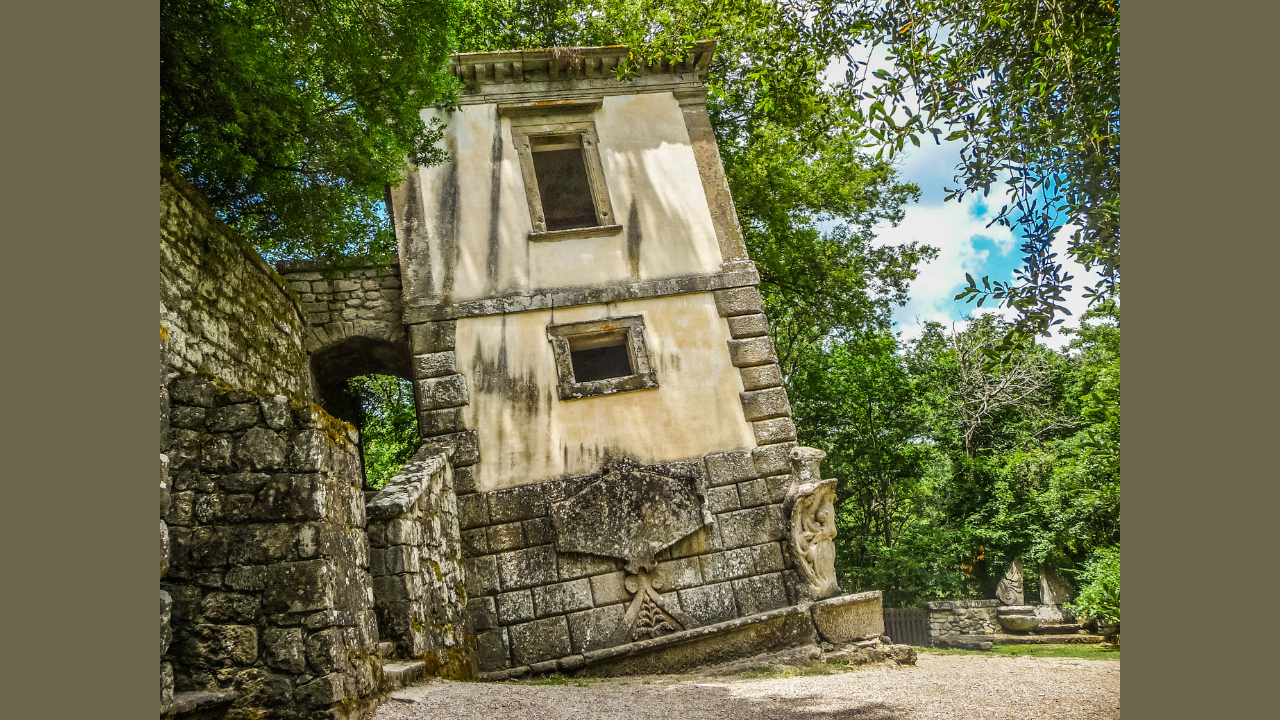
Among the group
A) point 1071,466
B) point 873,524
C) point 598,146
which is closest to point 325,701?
point 598,146

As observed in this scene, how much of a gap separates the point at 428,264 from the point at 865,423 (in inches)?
533

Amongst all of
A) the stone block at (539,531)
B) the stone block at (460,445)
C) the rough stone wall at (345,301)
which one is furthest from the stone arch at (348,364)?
the stone block at (539,531)

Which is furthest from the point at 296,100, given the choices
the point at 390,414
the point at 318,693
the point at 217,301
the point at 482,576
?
the point at 390,414

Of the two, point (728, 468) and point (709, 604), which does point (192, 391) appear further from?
point (728, 468)

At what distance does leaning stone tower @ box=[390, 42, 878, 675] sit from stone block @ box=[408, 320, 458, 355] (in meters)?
0.03

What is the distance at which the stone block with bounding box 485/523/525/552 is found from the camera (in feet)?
26.9

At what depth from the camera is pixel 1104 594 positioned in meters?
11.3

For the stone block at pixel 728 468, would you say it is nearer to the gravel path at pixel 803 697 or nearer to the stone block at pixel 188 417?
the gravel path at pixel 803 697

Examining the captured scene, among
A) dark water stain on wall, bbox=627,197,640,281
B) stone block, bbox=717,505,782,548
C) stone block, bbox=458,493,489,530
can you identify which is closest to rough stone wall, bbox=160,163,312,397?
stone block, bbox=458,493,489,530

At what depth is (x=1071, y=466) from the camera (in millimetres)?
14445

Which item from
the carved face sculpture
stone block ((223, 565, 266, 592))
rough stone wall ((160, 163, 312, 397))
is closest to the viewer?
stone block ((223, 565, 266, 592))

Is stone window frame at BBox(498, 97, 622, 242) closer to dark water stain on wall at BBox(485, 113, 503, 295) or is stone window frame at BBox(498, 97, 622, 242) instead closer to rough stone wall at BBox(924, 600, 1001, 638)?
dark water stain on wall at BBox(485, 113, 503, 295)

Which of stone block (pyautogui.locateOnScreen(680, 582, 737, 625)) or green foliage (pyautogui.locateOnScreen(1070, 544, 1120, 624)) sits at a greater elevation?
stone block (pyautogui.locateOnScreen(680, 582, 737, 625))

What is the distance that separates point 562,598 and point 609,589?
49 cm
